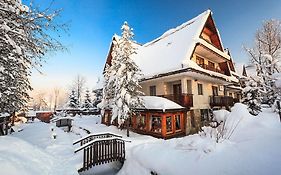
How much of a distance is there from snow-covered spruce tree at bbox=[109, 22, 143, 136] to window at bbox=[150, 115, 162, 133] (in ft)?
6.46

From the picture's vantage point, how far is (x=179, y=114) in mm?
15953

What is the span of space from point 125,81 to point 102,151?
6.77 m

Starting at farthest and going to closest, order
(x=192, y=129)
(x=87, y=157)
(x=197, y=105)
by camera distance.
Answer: (x=197, y=105) → (x=192, y=129) → (x=87, y=157)

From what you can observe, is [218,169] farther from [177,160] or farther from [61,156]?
[61,156]

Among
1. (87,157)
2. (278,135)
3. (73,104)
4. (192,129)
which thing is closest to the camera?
(278,135)

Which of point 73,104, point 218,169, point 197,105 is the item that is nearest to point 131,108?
point 197,105

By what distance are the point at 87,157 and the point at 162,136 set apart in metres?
7.12

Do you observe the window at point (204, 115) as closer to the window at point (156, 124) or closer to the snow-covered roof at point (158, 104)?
the snow-covered roof at point (158, 104)

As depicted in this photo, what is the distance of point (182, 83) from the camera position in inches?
680

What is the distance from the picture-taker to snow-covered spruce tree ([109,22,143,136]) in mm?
14562

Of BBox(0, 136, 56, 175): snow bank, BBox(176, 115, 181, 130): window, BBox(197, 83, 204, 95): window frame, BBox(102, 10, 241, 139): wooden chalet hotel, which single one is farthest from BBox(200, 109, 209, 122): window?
BBox(0, 136, 56, 175): snow bank

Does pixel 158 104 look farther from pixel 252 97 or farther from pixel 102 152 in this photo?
pixel 252 97

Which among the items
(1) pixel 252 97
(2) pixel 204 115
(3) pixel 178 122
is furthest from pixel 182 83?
(1) pixel 252 97

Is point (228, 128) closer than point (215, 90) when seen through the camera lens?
Yes
